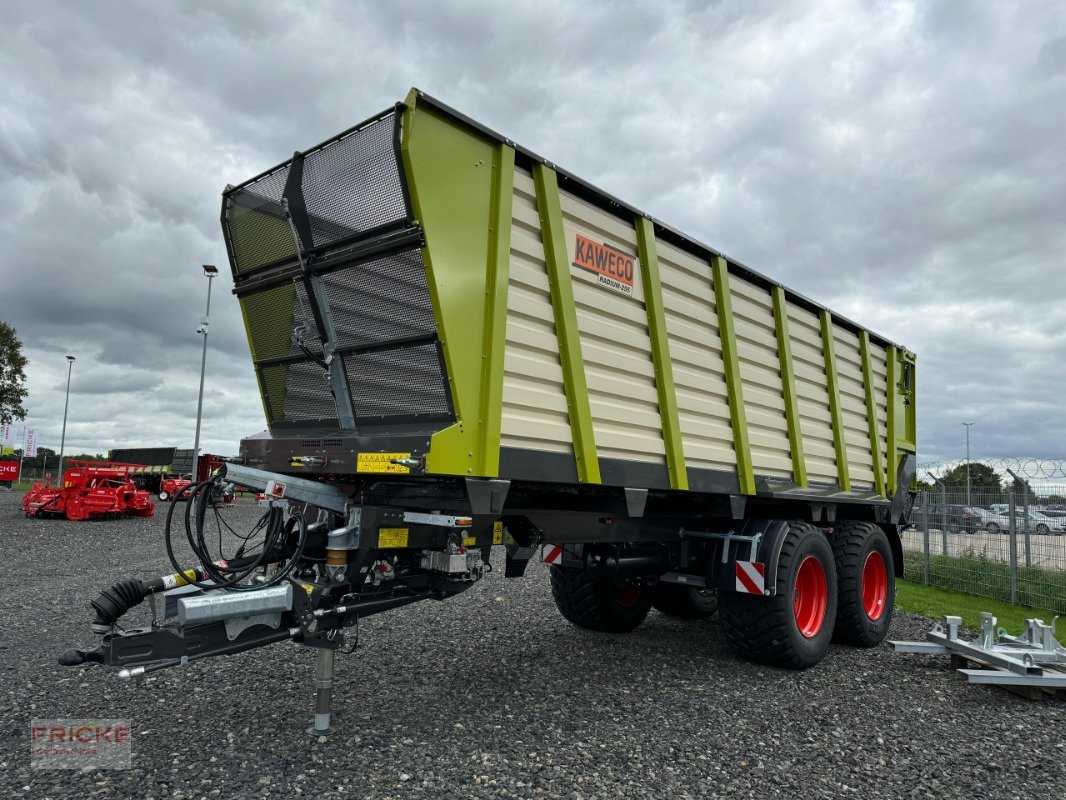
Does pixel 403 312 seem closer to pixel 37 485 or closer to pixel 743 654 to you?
pixel 743 654

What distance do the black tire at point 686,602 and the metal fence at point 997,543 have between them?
327 cm

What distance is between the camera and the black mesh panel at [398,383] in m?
3.90

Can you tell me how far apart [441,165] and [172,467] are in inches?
1160

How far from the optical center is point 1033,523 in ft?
31.1

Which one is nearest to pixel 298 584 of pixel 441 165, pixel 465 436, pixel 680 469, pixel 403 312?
pixel 465 436

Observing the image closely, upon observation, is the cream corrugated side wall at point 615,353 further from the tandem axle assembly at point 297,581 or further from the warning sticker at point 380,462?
the warning sticker at point 380,462

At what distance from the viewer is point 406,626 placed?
695cm

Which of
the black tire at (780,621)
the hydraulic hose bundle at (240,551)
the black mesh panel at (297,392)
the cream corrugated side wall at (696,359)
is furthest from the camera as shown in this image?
the black tire at (780,621)

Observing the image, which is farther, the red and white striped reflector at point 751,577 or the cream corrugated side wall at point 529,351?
the red and white striped reflector at point 751,577

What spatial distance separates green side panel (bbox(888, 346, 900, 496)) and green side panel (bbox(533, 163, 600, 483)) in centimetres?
531

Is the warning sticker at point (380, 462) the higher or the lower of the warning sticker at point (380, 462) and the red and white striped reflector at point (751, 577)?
the higher

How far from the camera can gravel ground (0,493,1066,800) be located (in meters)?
3.65

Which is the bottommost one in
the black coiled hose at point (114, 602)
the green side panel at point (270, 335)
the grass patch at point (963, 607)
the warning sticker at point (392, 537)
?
the grass patch at point (963, 607)

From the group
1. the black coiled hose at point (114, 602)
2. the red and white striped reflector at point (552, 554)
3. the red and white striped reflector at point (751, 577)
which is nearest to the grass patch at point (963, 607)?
the red and white striped reflector at point (751, 577)
